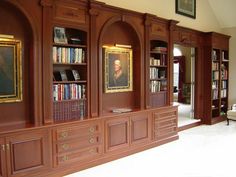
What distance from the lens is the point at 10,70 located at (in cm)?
351

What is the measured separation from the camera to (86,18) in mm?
4141

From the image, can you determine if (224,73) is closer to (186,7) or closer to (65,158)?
(186,7)

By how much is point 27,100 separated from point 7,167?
945 millimetres

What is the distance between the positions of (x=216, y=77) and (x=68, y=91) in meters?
5.28

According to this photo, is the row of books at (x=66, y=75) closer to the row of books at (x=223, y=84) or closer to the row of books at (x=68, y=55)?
the row of books at (x=68, y=55)

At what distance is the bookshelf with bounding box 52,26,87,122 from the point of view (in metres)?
3.95

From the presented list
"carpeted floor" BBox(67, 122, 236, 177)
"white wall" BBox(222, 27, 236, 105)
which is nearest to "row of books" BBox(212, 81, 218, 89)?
"white wall" BBox(222, 27, 236, 105)

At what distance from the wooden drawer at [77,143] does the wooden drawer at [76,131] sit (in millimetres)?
65

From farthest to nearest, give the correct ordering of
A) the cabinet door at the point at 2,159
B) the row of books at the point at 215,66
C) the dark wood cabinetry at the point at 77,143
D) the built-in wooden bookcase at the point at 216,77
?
the row of books at the point at 215,66, the built-in wooden bookcase at the point at 216,77, the dark wood cabinetry at the point at 77,143, the cabinet door at the point at 2,159

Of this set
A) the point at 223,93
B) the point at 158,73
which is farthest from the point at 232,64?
the point at 158,73

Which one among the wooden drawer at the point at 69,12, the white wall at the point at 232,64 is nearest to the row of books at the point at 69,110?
the wooden drawer at the point at 69,12

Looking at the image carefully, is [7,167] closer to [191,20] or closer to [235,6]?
[191,20]

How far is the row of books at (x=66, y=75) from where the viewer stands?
4.07m

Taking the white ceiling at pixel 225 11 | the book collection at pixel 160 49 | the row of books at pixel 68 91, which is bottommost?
the row of books at pixel 68 91
